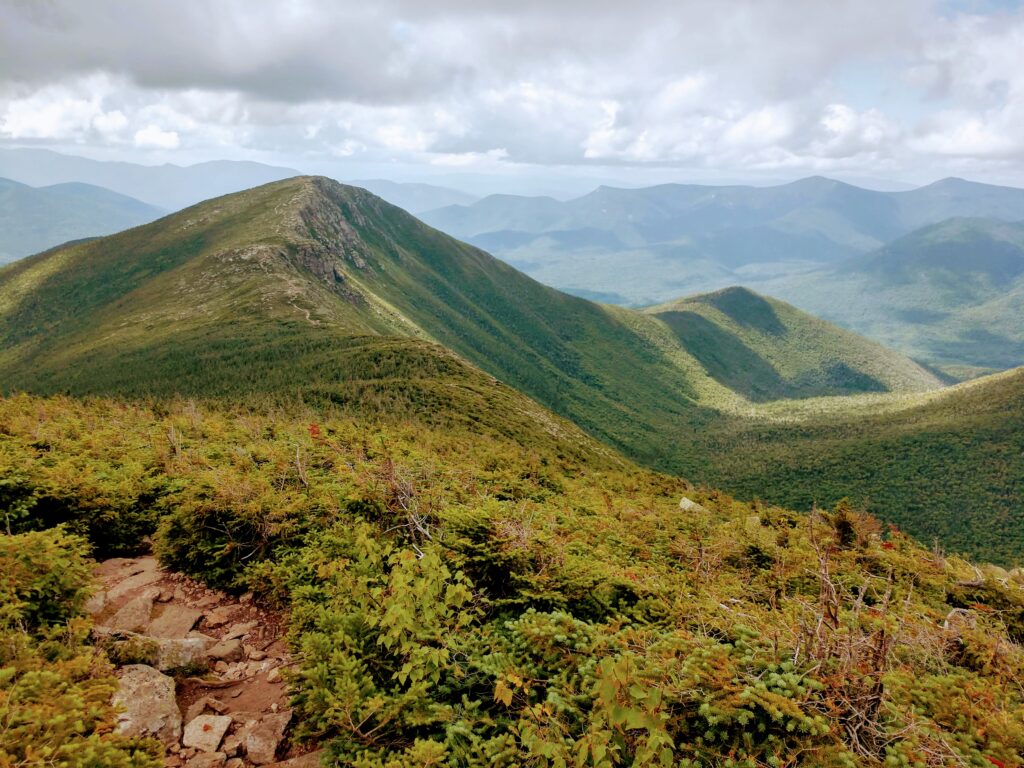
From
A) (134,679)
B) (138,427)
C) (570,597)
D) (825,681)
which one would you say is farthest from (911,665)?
(138,427)

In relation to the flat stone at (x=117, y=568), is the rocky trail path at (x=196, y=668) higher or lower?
higher

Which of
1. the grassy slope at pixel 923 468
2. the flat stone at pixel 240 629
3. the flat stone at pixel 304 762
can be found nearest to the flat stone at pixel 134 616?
the flat stone at pixel 240 629

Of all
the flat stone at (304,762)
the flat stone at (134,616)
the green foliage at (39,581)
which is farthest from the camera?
the flat stone at (134,616)

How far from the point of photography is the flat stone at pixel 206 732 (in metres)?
7.57

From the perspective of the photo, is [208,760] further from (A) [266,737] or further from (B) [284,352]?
(B) [284,352]

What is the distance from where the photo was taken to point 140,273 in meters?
183

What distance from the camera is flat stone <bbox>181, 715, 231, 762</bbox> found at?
7570mm

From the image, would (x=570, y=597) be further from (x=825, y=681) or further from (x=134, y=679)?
(x=134, y=679)

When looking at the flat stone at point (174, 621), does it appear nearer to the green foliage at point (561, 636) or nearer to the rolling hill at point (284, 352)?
the green foliage at point (561, 636)

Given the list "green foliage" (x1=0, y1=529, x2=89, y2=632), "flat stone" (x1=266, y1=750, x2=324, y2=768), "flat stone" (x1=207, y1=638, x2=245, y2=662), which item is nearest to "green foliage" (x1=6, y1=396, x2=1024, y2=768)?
"flat stone" (x1=266, y1=750, x2=324, y2=768)

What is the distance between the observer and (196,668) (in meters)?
9.09

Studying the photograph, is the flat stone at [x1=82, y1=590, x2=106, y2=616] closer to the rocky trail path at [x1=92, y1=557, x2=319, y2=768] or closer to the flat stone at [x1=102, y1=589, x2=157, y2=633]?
the rocky trail path at [x1=92, y1=557, x2=319, y2=768]

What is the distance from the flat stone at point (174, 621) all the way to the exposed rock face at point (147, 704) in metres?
1.93

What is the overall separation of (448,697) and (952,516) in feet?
427
